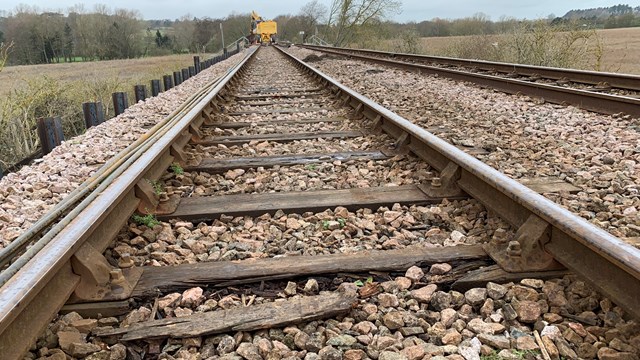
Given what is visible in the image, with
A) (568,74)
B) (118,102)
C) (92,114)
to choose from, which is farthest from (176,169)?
(568,74)

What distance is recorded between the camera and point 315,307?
70.1 inches

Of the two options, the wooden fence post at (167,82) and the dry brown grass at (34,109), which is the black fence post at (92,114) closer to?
the dry brown grass at (34,109)

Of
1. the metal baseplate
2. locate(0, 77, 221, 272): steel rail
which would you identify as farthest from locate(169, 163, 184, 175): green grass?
the metal baseplate

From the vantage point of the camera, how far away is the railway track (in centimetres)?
169

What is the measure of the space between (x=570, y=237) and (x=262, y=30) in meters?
46.5

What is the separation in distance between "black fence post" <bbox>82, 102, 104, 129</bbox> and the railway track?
3.01 metres

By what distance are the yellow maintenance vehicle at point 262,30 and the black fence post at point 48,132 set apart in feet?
140

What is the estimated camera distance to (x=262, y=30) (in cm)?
4572

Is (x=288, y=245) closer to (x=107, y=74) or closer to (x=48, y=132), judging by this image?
(x=48, y=132)

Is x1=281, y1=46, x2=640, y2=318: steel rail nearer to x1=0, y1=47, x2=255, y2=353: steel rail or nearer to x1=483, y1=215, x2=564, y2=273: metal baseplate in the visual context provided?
x1=483, y1=215, x2=564, y2=273: metal baseplate

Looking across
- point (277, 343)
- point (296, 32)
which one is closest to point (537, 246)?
point (277, 343)

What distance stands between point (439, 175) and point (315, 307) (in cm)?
167

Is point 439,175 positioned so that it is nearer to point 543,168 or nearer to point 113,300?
point 543,168

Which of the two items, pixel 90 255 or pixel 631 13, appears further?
pixel 631 13
